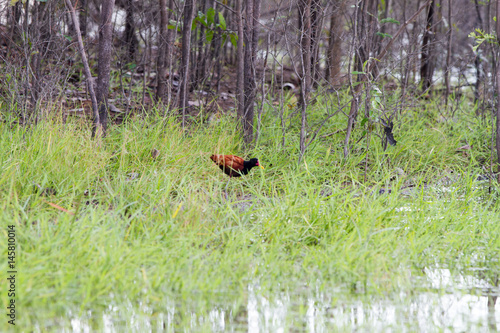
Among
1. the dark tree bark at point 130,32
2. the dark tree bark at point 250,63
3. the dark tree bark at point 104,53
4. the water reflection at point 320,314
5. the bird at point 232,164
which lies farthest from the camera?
the dark tree bark at point 130,32

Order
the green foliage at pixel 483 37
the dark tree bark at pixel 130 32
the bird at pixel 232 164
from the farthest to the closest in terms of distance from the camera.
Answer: the dark tree bark at pixel 130 32, the bird at pixel 232 164, the green foliage at pixel 483 37

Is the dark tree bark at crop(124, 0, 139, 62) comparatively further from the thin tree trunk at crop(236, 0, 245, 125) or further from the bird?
the bird

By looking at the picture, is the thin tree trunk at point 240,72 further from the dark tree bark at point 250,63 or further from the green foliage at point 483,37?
the green foliage at point 483,37

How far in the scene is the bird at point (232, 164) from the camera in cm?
342

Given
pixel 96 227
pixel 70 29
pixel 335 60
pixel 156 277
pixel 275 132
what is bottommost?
pixel 156 277

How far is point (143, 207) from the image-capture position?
9.20 feet

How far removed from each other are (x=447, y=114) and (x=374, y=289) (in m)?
3.77

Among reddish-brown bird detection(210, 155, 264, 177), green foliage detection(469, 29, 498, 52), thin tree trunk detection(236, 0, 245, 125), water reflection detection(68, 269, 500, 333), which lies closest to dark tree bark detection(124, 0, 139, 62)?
thin tree trunk detection(236, 0, 245, 125)

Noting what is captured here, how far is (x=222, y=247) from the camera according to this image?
98.7 inches

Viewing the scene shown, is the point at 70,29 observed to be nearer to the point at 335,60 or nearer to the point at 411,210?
the point at 335,60

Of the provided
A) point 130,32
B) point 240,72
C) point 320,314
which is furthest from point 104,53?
point 320,314

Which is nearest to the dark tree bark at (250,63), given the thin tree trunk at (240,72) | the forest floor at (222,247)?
the thin tree trunk at (240,72)

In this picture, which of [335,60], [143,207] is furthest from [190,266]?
[335,60]

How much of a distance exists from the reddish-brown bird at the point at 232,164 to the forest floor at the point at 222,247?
11cm
